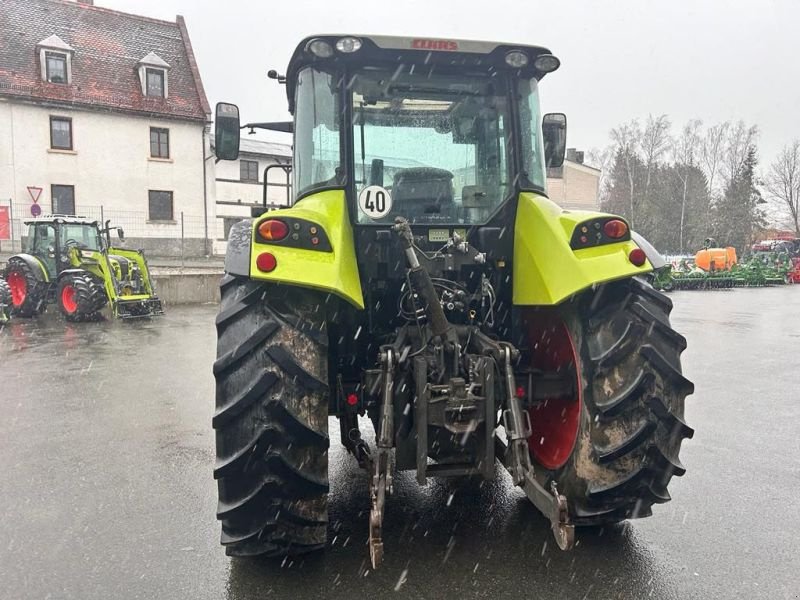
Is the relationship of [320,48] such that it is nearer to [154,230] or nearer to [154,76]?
[154,230]

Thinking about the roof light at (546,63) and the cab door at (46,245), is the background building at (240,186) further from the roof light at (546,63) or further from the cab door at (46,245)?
the roof light at (546,63)

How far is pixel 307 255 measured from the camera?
9.42ft

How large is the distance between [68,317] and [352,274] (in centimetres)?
1207

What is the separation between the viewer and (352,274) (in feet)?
10.0

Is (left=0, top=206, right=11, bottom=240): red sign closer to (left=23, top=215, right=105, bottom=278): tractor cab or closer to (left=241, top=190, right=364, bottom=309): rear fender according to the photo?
(left=23, top=215, right=105, bottom=278): tractor cab

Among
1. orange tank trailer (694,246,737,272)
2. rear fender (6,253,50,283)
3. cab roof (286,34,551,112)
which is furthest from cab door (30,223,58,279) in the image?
orange tank trailer (694,246,737,272)

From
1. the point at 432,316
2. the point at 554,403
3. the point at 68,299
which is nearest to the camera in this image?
the point at 432,316

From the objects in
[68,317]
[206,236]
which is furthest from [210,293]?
[206,236]

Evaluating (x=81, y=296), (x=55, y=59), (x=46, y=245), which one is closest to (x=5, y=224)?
(x=55, y=59)

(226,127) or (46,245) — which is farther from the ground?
(226,127)

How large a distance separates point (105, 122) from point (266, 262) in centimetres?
2744

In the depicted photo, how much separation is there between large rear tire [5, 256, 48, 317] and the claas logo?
13096 mm

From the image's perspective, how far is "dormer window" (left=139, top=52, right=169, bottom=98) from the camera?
2767 cm

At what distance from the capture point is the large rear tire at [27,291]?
13703mm
